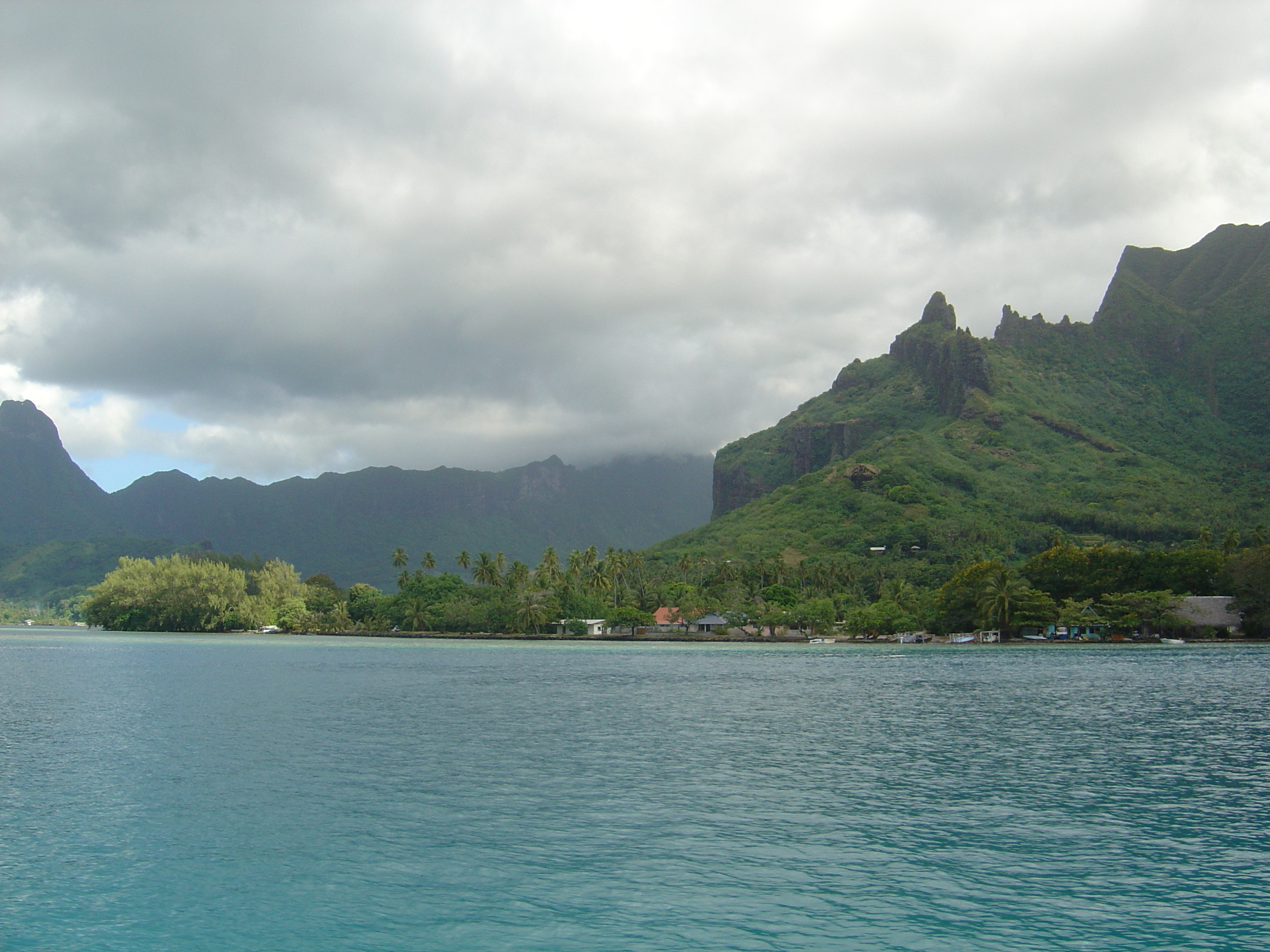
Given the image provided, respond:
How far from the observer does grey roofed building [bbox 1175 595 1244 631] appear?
12381 cm

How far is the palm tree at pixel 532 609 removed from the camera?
517 ft

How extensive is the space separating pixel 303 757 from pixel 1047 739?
101 ft

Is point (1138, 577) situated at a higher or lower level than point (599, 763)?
higher

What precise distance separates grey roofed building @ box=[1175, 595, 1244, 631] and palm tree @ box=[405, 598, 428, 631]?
12488 centimetres

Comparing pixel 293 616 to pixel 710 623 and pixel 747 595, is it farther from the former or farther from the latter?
pixel 747 595

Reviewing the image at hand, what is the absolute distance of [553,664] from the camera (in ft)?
296

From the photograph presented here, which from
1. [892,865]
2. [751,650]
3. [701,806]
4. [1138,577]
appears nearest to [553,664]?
[751,650]

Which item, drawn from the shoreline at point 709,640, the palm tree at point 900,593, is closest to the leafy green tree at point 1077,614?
the shoreline at point 709,640

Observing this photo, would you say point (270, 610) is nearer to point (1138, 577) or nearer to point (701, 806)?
point (1138, 577)

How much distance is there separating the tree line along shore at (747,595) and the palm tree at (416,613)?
30cm

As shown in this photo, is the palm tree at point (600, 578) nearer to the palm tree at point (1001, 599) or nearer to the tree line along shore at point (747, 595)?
the tree line along shore at point (747, 595)

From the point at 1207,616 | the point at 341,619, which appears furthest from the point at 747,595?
the point at 341,619

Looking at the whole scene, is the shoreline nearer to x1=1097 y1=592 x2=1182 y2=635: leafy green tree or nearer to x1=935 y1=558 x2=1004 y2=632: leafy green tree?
x1=1097 y1=592 x2=1182 y2=635: leafy green tree

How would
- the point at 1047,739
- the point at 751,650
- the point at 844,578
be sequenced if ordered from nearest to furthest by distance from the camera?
the point at 1047,739
the point at 751,650
the point at 844,578
